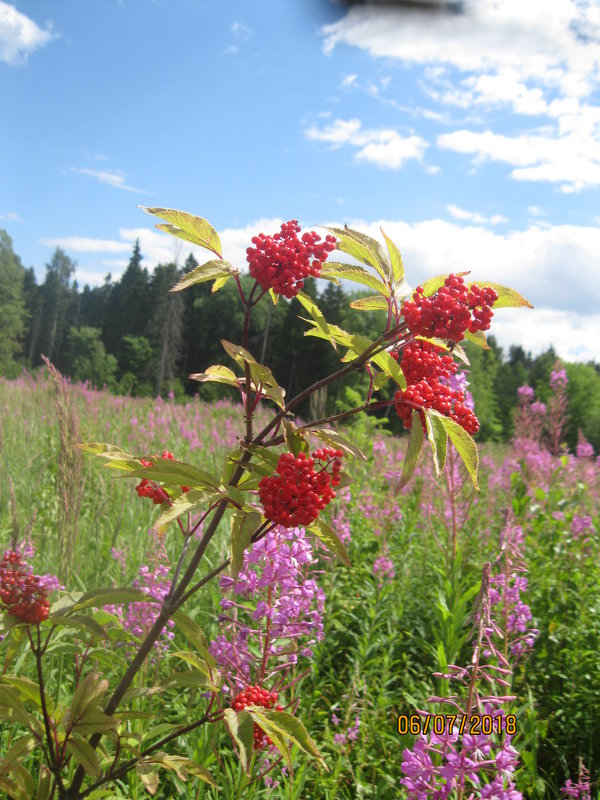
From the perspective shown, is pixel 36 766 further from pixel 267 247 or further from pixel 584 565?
pixel 584 565

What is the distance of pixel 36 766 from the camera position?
2.25m

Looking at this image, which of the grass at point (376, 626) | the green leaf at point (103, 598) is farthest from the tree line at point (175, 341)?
the green leaf at point (103, 598)

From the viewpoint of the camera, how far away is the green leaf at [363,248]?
1.20 metres

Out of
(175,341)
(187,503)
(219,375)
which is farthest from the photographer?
(175,341)

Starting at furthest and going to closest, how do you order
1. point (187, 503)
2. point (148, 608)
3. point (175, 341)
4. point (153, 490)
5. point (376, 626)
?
1. point (175, 341)
2. point (376, 626)
3. point (148, 608)
4. point (153, 490)
5. point (187, 503)

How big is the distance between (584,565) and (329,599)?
1.89 m

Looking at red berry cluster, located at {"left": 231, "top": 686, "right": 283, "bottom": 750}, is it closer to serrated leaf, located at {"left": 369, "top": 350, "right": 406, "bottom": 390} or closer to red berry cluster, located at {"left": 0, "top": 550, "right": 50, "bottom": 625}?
red berry cluster, located at {"left": 0, "top": 550, "right": 50, "bottom": 625}

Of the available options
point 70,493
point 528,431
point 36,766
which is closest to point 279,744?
point 70,493

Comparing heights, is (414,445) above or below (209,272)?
below

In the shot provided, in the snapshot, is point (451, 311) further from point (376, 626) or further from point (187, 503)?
point (376, 626)

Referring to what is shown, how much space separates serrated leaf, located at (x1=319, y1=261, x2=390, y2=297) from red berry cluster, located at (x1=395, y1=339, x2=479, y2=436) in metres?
0.14

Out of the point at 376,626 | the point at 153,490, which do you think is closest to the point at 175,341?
the point at 376,626

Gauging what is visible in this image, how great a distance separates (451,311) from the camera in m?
1.06

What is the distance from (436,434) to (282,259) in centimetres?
45
